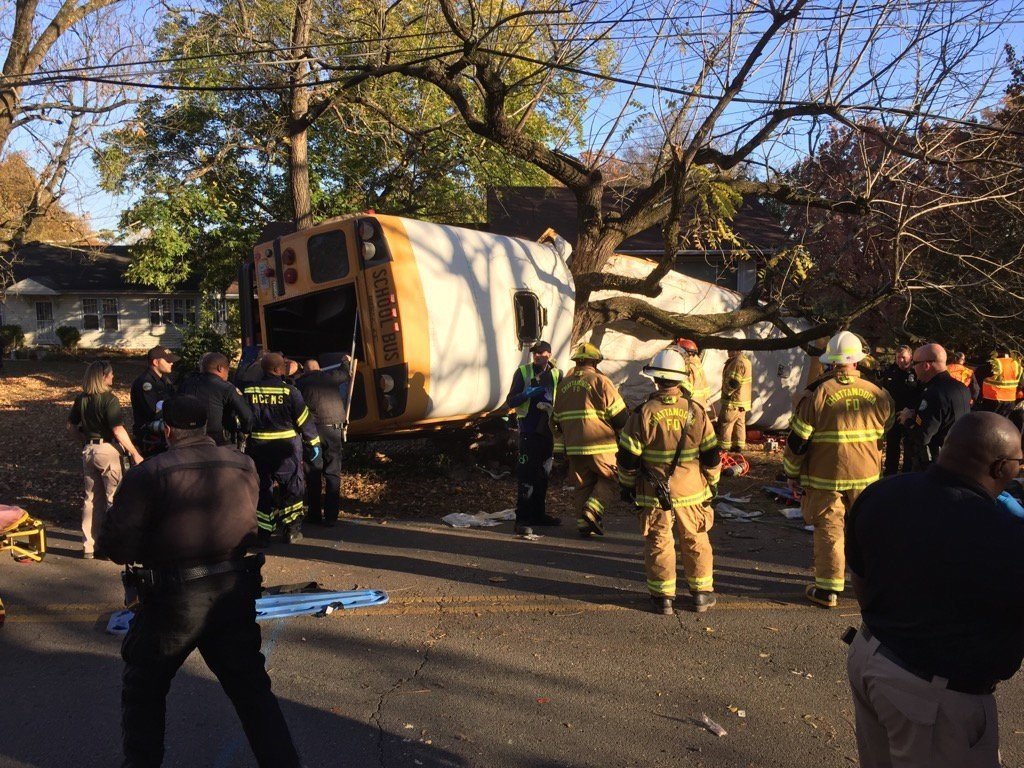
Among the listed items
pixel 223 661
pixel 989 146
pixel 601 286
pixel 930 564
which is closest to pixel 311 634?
pixel 223 661

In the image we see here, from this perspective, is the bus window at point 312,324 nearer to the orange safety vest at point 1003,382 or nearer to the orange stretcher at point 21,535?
the orange stretcher at point 21,535

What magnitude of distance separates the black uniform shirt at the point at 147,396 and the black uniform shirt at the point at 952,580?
657 cm

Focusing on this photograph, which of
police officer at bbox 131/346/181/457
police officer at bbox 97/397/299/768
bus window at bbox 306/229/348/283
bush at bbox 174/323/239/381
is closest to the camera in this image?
police officer at bbox 97/397/299/768

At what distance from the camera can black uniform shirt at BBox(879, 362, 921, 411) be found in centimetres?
915

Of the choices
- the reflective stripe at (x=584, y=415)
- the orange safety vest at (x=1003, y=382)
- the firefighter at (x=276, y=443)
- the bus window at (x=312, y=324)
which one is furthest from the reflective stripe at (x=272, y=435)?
the orange safety vest at (x=1003, y=382)

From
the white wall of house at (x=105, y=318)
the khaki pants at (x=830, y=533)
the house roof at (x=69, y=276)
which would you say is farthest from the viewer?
the white wall of house at (x=105, y=318)

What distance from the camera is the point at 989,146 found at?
9602mm

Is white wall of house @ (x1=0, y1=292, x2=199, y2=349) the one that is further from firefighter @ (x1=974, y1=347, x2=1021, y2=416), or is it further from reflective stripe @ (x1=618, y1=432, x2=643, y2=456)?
reflective stripe @ (x1=618, y1=432, x2=643, y2=456)

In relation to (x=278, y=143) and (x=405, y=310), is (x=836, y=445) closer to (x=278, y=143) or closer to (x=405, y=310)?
(x=405, y=310)

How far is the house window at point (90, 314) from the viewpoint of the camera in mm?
36653

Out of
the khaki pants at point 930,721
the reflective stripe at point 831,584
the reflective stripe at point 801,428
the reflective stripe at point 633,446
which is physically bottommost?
the reflective stripe at point 831,584

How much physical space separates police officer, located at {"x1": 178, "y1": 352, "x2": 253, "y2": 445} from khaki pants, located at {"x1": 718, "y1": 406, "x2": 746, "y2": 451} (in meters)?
6.77

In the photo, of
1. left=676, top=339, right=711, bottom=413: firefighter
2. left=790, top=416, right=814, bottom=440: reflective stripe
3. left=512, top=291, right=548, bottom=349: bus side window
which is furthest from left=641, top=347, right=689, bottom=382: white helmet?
left=676, top=339, right=711, bottom=413: firefighter

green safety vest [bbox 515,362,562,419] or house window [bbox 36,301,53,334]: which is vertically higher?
house window [bbox 36,301,53,334]
